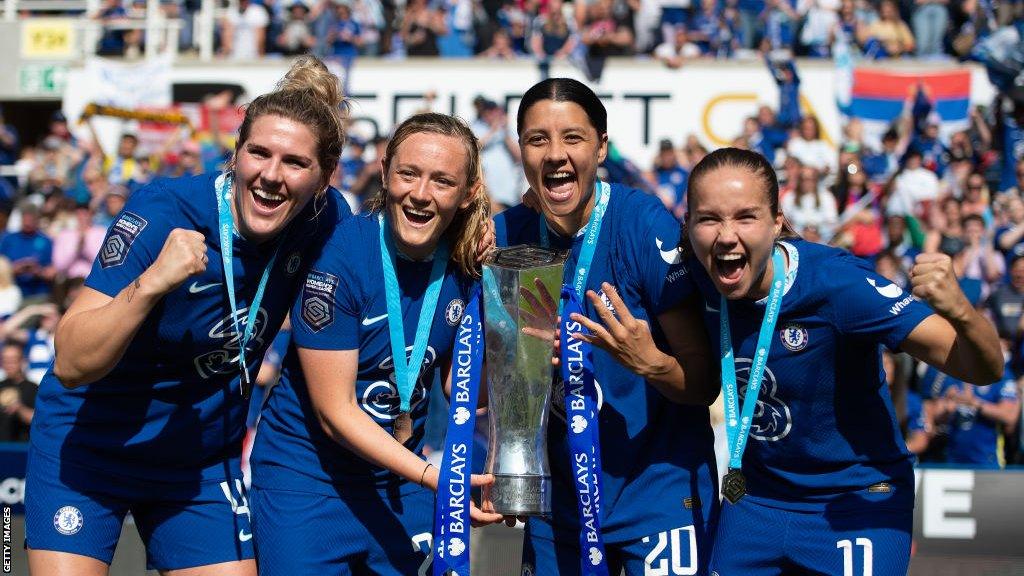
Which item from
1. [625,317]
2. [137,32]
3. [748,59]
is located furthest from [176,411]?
[137,32]

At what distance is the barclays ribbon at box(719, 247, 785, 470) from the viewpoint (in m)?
4.17

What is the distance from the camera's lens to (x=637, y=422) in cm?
447

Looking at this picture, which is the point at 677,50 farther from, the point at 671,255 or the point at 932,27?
the point at 671,255

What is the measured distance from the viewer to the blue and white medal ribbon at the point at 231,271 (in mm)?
4215

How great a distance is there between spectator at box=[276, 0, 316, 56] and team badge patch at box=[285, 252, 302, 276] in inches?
516

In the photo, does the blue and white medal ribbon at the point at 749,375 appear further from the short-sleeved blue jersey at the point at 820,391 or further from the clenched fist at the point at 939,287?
the clenched fist at the point at 939,287

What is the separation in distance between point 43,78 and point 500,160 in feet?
31.6

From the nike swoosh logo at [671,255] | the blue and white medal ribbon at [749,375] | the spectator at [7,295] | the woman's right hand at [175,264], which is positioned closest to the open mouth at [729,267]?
the blue and white medal ribbon at [749,375]

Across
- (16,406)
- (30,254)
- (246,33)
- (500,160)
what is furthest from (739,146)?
(246,33)

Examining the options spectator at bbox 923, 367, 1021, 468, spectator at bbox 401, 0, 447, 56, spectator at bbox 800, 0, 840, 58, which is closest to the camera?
spectator at bbox 923, 367, 1021, 468

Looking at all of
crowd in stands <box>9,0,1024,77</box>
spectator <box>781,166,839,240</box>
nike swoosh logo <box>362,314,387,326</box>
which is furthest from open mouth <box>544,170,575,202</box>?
crowd in stands <box>9,0,1024,77</box>

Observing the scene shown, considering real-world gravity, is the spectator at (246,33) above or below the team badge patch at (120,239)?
above

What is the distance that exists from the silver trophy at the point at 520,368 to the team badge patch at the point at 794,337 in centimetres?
77

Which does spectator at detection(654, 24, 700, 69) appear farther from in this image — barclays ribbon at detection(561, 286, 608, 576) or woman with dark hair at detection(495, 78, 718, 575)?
barclays ribbon at detection(561, 286, 608, 576)
